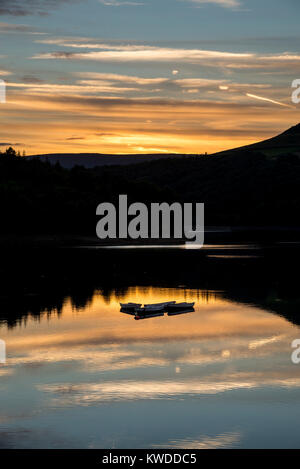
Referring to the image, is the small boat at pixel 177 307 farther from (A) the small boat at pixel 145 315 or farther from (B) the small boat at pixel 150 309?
(A) the small boat at pixel 145 315

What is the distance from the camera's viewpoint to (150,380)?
127 feet

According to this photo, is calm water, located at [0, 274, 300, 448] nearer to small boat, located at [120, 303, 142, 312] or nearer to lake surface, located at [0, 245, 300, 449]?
lake surface, located at [0, 245, 300, 449]

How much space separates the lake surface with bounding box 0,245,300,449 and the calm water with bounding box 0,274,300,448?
0.06 metres

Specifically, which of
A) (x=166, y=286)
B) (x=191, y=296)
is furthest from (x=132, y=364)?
(x=166, y=286)

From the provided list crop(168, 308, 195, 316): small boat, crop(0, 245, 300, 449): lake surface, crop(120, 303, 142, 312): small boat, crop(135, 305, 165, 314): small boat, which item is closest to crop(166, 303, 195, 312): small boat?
crop(168, 308, 195, 316): small boat

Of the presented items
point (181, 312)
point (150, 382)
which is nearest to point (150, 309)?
point (181, 312)

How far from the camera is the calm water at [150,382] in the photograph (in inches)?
1166

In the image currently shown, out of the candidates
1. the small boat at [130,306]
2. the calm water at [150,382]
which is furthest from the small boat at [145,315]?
the small boat at [130,306]

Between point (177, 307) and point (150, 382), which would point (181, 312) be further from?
point (150, 382)

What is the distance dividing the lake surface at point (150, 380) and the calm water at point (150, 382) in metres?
0.06

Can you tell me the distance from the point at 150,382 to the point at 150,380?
17.2 inches

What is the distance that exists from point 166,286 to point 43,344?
35769mm
